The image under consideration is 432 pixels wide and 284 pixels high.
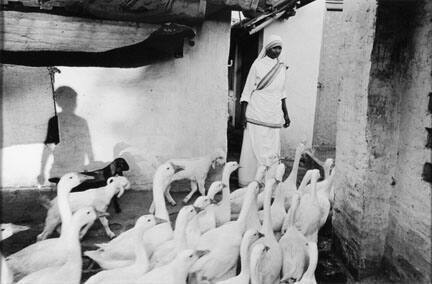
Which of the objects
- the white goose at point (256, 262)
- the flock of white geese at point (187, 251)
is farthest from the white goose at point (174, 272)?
the white goose at point (256, 262)

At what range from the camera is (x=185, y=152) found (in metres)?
7.30

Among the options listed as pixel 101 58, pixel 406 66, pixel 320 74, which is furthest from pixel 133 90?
pixel 320 74

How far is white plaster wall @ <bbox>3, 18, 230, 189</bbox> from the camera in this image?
273 inches

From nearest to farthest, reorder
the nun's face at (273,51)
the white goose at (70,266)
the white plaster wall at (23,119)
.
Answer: the white goose at (70,266) < the white plaster wall at (23,119) < the nun's face at (273,51)

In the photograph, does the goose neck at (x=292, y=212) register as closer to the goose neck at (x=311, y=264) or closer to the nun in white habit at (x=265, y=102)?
the goose neck at (x=311, y=264)

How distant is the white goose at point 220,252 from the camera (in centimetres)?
409

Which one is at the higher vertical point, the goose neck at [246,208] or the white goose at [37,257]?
the goose neck at [246,208]

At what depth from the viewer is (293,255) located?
4383mm

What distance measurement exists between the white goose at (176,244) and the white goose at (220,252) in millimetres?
273

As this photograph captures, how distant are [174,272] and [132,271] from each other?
1.47 feet

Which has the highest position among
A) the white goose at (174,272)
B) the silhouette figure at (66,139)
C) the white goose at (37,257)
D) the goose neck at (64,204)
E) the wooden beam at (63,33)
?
the wooden beam at (63,33)

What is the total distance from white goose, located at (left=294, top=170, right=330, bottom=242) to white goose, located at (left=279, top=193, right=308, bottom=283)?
1.16 feet

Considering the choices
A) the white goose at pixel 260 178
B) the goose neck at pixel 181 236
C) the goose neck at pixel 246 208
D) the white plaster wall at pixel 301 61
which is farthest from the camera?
the white plaster wall at pixel 301 61

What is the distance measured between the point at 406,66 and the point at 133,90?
448 cm
